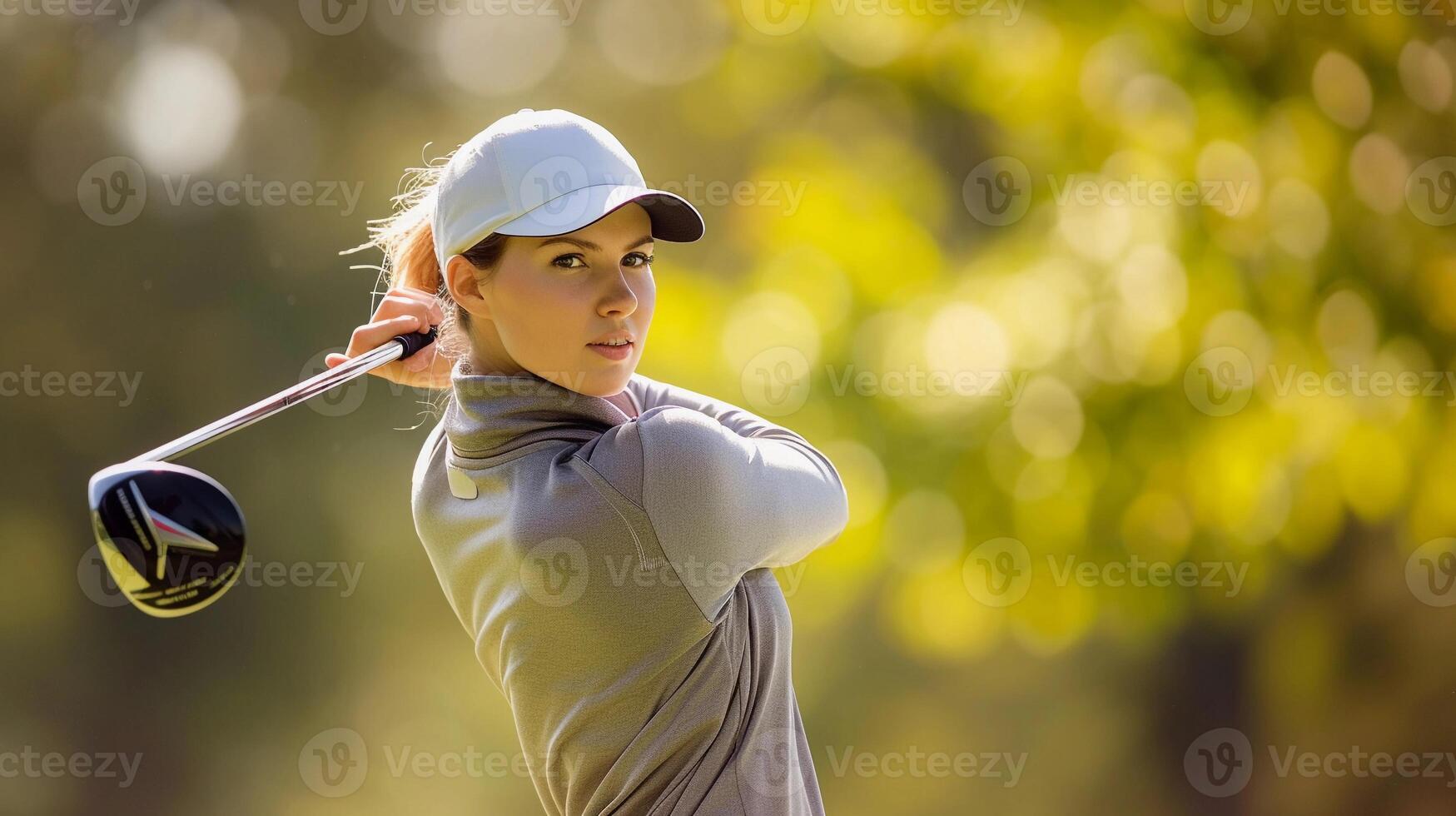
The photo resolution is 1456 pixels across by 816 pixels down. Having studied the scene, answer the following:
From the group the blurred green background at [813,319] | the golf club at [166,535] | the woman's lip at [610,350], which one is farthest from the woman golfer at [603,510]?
the blurred green background at [813,319]

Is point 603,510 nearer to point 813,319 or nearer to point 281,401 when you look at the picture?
point 281,401

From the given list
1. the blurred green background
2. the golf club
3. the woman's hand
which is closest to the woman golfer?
the woman's hand

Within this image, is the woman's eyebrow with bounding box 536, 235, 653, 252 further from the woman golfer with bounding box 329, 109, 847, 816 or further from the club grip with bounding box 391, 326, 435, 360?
the club grip with bounding box 391, 326, 435, 360

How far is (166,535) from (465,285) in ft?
1.12

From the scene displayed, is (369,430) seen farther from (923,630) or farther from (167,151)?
(923,630)

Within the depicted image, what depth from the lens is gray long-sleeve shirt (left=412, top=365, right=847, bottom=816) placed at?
3.28 ft

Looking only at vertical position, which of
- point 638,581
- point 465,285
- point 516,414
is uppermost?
point 465,285

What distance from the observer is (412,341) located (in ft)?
4.07

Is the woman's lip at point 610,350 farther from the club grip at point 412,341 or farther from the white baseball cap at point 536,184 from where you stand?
the club grip at point 412,341

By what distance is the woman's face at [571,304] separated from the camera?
1085 mm

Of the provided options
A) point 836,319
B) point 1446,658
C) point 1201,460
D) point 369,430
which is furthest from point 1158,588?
point 369,430

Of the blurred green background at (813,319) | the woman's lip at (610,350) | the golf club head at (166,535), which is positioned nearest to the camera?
the golf club head at (166,535)

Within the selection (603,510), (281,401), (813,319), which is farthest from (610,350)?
(813,319)

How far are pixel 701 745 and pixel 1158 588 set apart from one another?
2.46 metres
